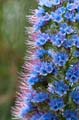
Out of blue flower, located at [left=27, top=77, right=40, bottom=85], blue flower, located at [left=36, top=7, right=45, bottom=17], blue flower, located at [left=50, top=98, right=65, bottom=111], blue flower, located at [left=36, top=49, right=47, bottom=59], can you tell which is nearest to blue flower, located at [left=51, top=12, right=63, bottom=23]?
blue flower, located at [left=36, top=7, right=45, bottom=17]

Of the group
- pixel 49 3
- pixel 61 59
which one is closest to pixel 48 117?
pixel 61 59

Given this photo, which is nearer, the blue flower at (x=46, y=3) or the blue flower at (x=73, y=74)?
the blue flower at (x=73, y=74)

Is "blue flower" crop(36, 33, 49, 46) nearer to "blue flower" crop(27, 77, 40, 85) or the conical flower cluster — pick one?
the conical flower cluster

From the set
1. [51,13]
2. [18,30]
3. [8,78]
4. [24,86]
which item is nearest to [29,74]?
[24,86]

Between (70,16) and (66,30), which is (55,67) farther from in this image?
(70,16)

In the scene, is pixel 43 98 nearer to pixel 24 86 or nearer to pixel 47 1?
pixel 24 86

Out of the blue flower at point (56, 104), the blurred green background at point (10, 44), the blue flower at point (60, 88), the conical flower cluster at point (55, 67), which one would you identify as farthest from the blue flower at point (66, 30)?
the blurred green background at point (10, 44)

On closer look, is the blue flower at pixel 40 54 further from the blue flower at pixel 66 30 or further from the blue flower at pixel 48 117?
the blue flower at pixel 48 117
